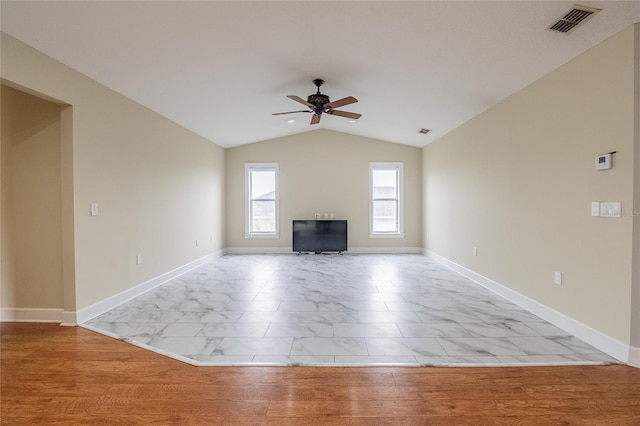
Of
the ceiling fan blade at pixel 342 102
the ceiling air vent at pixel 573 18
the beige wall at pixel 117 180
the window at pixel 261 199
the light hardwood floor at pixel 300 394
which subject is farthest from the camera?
the window at pixel 261 199

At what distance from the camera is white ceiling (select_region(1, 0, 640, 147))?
2459mm

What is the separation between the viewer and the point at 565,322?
3016mm

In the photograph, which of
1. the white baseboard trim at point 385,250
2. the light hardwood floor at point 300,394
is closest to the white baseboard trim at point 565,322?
the light hardwood floor at point 300,394

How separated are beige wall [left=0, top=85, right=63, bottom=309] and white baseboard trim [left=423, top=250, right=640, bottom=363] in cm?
505

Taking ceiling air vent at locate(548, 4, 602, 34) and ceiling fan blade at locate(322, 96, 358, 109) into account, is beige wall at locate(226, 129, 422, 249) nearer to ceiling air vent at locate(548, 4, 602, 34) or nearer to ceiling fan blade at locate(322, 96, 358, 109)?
ceiling fan blade at locate(322, 96, 358, 109)

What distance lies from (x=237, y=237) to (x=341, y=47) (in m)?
5.67

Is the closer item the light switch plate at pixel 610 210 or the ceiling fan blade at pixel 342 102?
the light switch plate at pixel 610 210

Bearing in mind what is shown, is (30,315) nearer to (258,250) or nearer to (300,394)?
(300,394)

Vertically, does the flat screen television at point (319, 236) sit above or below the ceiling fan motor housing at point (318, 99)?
below

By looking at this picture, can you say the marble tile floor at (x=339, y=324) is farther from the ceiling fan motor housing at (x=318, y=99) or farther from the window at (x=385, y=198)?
the window at (x=385, y=198)

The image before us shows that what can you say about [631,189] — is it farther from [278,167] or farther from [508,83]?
[278,167]

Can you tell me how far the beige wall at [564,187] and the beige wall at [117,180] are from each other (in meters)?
4.84

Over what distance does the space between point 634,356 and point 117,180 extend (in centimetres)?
524

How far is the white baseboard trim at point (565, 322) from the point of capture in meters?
2.47
